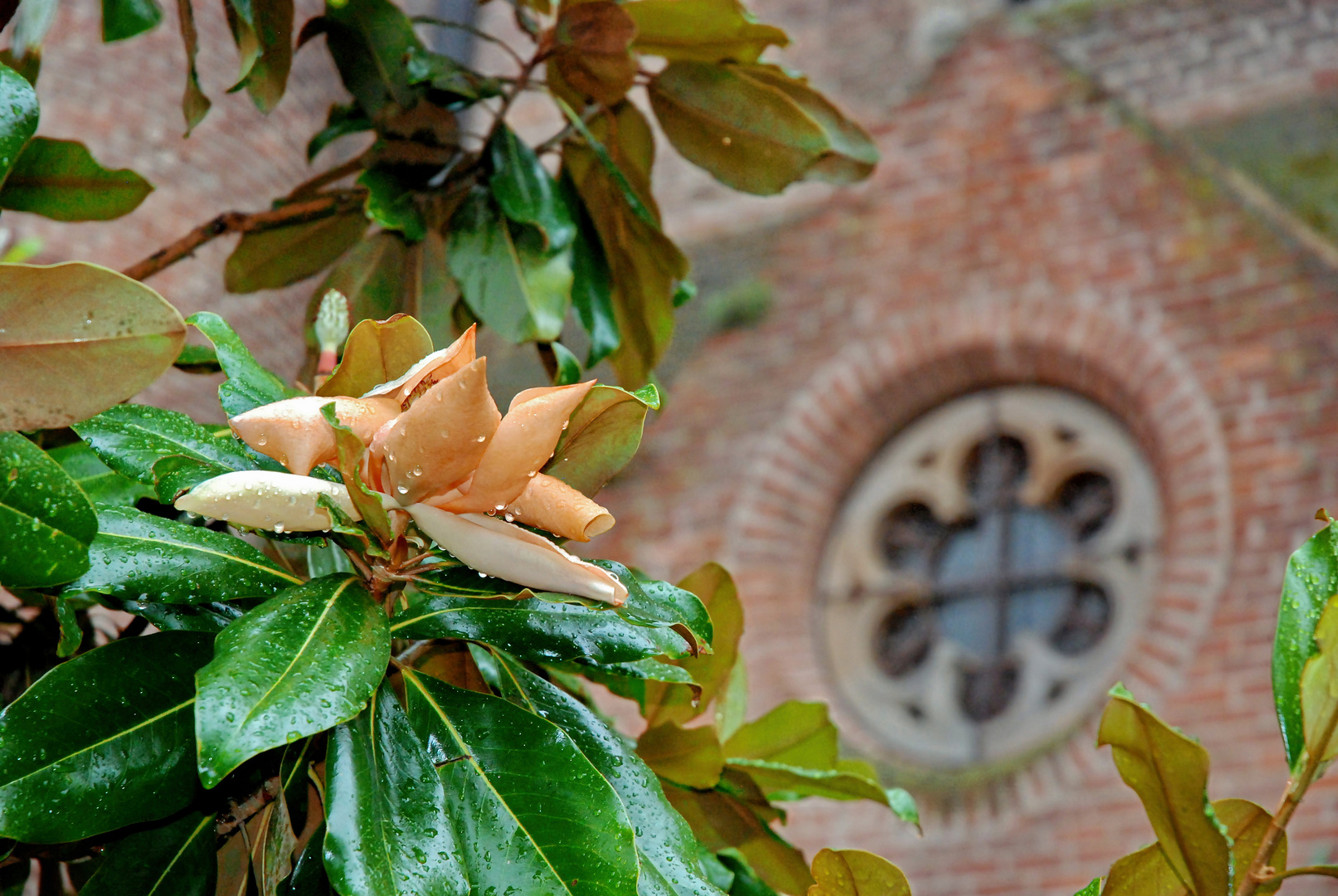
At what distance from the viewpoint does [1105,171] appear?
431cm

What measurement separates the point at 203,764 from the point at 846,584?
397 centimetres

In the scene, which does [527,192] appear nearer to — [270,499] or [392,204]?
[392,204]

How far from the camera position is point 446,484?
0.68 metres

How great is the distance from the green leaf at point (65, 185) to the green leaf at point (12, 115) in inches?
13.5

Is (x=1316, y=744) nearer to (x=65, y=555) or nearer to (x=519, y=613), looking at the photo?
(x=519, y=613)

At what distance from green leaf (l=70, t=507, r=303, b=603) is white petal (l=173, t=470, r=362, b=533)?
6 cm

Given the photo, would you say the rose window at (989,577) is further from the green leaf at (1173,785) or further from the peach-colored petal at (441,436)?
the peach-colored petal at (441,436)

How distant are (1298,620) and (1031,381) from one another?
147 inches

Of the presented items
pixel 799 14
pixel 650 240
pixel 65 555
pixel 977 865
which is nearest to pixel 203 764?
pixel 65 555

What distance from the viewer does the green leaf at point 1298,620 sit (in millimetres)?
733

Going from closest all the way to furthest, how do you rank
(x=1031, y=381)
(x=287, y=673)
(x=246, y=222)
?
1. (x=287, y=673)
2. (x=246, y=222)
3. (x=1031, y=381)

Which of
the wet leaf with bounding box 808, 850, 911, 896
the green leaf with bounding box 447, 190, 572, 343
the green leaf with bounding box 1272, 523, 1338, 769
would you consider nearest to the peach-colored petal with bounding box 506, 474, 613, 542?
the wet leaf with bounding box 808, 850, 911, 896

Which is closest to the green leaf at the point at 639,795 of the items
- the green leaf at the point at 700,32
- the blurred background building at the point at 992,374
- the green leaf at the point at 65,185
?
the green leaf at the point at 65,185

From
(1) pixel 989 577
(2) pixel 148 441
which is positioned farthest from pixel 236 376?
(1) pixel 989 577
